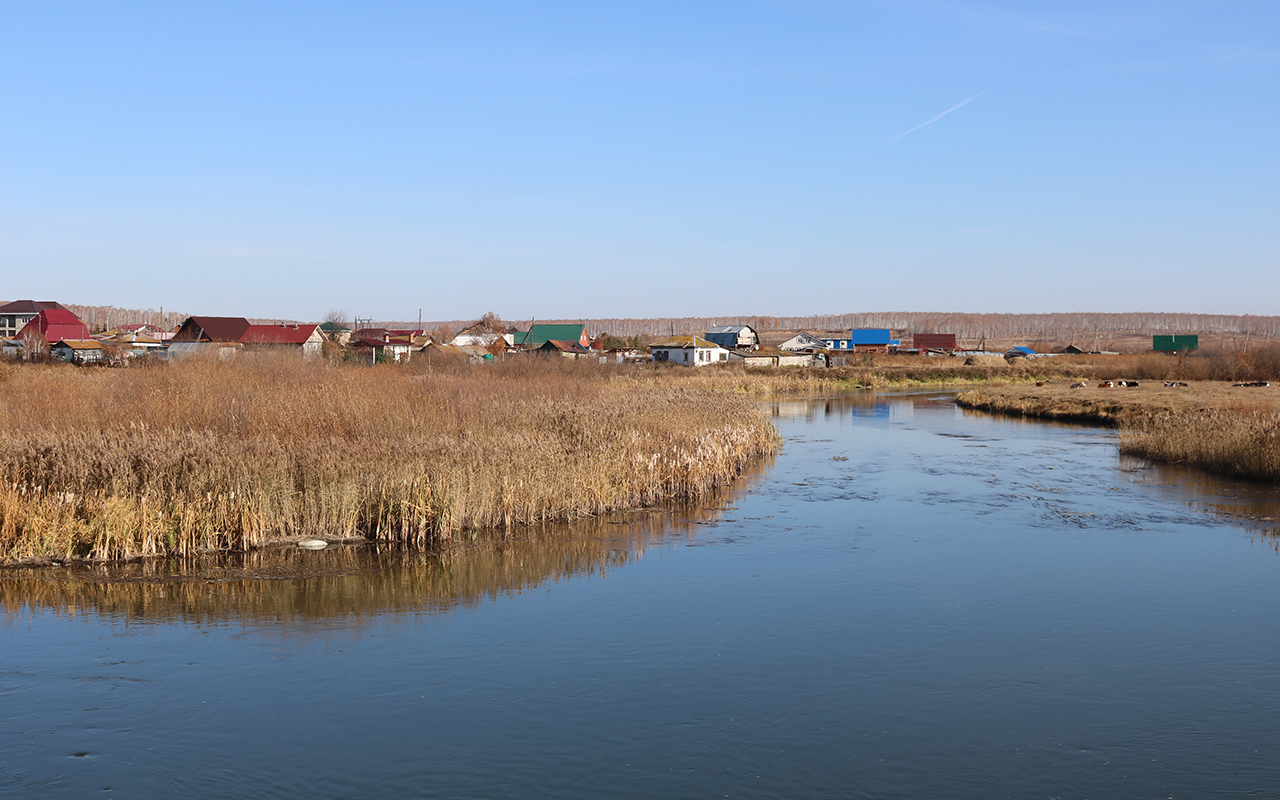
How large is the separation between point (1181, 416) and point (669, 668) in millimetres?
28692

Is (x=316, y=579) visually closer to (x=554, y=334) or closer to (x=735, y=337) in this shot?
(x=554, y=334)

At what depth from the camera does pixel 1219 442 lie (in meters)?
25.5

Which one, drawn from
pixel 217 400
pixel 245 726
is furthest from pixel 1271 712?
pixel 217 400

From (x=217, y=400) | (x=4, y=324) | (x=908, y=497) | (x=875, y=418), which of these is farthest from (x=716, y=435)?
(x=4, y=324)

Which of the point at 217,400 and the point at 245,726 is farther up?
the point at 217,400

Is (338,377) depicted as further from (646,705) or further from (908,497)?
(646,705)

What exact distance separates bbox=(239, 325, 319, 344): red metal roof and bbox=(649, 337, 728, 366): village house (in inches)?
1210

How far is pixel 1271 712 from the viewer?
29.6 feet

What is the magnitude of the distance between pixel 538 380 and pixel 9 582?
63.3 ft

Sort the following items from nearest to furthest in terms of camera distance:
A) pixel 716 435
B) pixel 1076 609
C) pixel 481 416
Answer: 1. pixel 1076 609
2. pixel 481 416
3. pixel 716 435

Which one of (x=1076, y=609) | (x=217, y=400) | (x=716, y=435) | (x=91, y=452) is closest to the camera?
(x=1076, y=609)

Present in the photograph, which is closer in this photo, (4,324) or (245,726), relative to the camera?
(245,726)

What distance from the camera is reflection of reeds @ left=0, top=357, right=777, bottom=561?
14406 mm

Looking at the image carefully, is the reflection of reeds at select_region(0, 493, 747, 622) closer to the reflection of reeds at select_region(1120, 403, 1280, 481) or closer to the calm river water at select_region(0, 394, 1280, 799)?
the calm river water at select_region(0, 394, 1280, 799)
